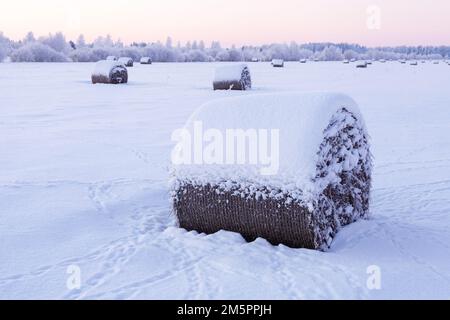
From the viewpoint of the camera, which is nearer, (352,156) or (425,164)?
(352,156)

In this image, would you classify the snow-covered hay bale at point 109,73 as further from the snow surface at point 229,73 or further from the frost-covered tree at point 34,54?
the frost-covered tree at point 34,54

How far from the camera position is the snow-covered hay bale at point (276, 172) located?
4.03m

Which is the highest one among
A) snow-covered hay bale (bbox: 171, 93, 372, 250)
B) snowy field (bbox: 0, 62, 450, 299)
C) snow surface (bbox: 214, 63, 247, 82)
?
snow surface (bbox: 214, 63, 247, 82)

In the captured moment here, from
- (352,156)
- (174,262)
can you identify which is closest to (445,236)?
(352,156)

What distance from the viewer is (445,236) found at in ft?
14.9

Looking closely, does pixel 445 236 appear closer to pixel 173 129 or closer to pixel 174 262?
pixel 174 262

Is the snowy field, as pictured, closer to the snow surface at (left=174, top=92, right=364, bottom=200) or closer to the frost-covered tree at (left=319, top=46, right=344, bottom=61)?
the snow surface at (left=174, top=92, right=364, bottom=200)

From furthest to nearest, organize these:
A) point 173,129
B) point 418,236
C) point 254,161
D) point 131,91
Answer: point 131,91 → point 173,129 → point 418,236 → point 254,161

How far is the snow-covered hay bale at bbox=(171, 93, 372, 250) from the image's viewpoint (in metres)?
4.03

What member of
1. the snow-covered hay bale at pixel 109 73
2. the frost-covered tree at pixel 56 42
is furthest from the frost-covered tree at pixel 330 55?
the snow-covered hay bale at pixel 109 73

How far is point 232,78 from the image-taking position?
20.1m

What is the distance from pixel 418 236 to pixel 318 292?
62.3 inches

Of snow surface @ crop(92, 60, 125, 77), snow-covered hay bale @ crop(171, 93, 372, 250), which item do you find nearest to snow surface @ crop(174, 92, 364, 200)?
snow-covered hay bale @ crop(171, 93, 372, 250)

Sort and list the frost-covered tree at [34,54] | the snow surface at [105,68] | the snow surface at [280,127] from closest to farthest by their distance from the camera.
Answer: the snow surface at [280,127]
the snow surface at [105,68]
the frost-covered tree at [34,54]
